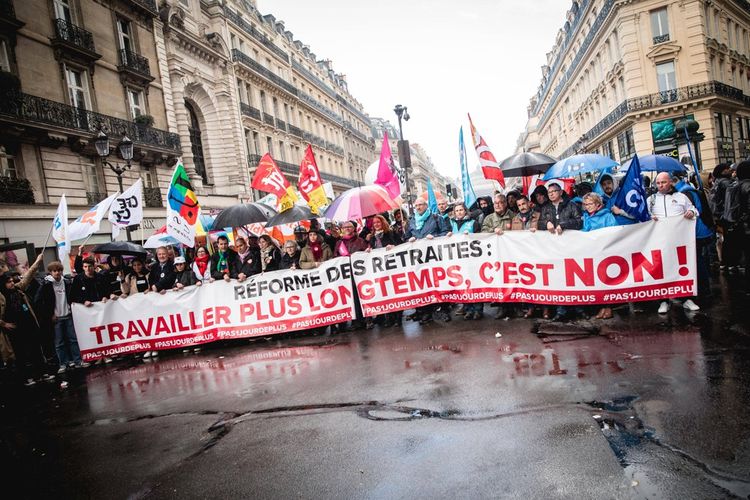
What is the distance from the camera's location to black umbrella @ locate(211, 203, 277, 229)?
8695mm

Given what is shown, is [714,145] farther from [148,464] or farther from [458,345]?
[148,464]

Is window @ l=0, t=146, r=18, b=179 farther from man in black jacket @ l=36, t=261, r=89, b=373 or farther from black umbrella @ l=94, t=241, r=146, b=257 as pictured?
man in black jacket @ l=36, t=261, r=89, b=373

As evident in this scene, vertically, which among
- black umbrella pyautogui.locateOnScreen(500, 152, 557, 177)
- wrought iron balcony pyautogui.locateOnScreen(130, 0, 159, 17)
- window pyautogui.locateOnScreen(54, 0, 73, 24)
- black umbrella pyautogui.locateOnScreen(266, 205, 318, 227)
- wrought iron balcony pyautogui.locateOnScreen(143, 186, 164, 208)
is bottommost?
black umbrella pyautogui.locateOnScreen(266, 205, 318, 227)

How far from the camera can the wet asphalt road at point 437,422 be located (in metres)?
2.79

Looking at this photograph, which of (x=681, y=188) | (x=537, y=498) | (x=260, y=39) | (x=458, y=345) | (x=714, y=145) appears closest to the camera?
(x=537, y=498)

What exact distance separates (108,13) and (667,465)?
26.6m

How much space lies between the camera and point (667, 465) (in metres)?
2.66

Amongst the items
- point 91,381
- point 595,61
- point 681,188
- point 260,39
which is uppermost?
point 260,39

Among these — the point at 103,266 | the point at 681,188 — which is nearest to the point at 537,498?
the point at 681,188

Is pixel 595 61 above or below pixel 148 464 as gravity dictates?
above

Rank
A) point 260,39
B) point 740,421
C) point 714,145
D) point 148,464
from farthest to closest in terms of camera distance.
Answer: point 260,39, point 714,145, point 148,464, point 740,421

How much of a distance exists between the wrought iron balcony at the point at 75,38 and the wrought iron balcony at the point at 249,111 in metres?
12.4

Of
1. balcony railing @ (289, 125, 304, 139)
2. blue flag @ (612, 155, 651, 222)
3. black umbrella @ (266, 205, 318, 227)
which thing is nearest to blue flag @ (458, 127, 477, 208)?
blue flag @ (612, 155, 651, 222)

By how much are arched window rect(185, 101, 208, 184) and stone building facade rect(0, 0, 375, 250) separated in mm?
76
